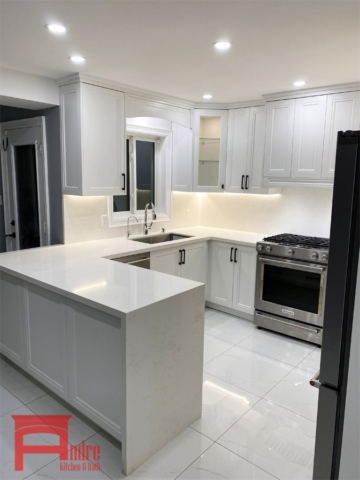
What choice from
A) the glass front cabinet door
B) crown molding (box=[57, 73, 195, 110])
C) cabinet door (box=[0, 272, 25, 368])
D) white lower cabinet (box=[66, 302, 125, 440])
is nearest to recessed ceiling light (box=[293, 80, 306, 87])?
the glass front cabinet door

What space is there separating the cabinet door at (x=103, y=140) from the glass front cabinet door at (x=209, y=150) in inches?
44.4

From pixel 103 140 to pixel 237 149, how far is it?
5.37 ft

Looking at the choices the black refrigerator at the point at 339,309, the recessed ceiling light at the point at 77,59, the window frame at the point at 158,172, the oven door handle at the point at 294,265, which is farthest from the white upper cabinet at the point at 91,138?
Result: the black refrigerator at the point at 339,309

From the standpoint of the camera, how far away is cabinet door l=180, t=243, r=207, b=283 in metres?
3.98

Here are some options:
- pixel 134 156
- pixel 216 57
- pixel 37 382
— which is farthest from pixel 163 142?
pixel 37 382

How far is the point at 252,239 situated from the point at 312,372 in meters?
1.58

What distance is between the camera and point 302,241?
365 cm

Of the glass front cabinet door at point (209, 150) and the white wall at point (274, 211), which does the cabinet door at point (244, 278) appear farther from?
the glass front cabinet door at point (209, 150)

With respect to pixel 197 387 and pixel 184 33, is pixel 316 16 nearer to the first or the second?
pixel 184 33

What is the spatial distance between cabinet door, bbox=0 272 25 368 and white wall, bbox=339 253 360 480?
2.24 metres

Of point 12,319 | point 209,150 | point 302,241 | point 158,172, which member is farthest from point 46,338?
point 209,150

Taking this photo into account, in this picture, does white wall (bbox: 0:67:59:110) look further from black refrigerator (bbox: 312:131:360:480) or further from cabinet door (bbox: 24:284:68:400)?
black refrigerator (bbox: 312:131:360:480)

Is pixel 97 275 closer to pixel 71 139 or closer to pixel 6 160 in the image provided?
pixel 71 139

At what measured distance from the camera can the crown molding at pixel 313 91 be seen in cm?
329
